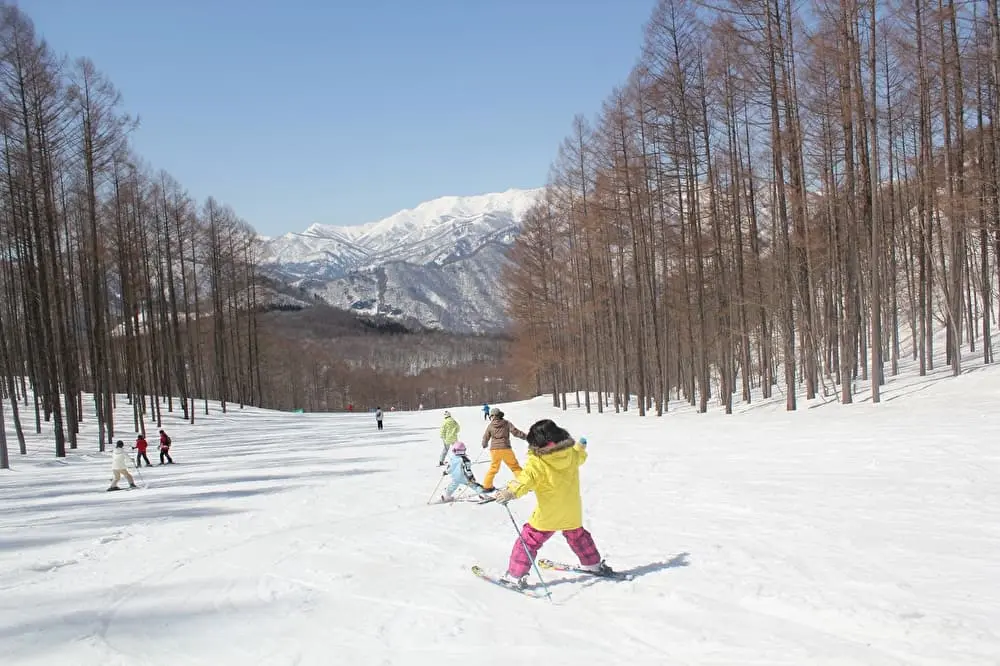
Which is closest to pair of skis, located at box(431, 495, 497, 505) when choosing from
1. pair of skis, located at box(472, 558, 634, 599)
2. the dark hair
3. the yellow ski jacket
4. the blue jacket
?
the blue jacket

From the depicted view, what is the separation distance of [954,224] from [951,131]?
414cm

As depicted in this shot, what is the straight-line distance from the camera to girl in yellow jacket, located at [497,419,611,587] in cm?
628

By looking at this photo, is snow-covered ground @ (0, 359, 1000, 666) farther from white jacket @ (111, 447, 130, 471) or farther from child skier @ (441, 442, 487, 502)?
white jacket @ (111, 447, 130, 471)

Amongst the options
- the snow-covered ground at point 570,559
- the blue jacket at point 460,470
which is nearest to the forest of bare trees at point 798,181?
the snow-covered ground at point 570,559

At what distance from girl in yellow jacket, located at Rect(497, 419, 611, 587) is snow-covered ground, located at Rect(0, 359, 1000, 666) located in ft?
0.99

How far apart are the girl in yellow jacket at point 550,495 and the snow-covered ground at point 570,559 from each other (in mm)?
303

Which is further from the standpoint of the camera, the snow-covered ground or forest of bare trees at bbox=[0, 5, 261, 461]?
forest of bare trees at bbox=[0, 5, 261, 461]

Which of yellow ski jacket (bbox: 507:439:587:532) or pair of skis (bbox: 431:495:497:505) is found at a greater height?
yellow ski jacket (bbox: 507:439:587:532)

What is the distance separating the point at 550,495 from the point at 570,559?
1.31 meters

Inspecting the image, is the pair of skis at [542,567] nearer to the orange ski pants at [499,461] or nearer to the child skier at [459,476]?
the child skier at [459,476]

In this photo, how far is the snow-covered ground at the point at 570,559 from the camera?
481 centimetres

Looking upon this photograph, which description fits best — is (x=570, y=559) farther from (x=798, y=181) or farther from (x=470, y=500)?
(x=798, y=181)

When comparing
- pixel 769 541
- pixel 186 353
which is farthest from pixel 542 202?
pixel 769 541

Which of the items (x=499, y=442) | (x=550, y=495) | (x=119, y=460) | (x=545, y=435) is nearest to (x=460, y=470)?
(x=499, y=442)
